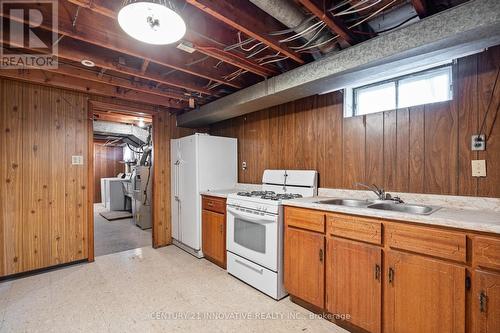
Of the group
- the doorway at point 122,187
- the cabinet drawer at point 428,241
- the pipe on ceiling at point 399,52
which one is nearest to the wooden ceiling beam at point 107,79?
the doorway at point 122,187

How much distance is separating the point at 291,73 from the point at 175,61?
1.19m

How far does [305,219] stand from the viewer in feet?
6.99

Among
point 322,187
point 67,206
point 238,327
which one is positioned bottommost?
point 238,327

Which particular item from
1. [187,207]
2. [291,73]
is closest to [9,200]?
[187,207]

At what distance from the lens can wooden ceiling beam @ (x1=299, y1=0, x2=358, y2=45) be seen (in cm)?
149

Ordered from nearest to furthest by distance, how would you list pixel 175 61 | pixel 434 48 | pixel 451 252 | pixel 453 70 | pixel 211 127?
1. pixel 451 252
2. pixel 434 48
3. pixel 453 70
4. pixel 175 61
5. pixel 211 127

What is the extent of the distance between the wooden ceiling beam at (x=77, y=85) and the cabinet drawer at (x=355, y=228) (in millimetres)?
3033

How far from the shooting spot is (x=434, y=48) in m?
1.59

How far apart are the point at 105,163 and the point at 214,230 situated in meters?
7.64

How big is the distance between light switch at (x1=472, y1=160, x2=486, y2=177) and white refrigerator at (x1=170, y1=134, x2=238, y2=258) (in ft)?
9.24

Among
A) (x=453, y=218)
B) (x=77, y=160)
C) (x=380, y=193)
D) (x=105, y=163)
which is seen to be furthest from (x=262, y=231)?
(x=105, y=163)

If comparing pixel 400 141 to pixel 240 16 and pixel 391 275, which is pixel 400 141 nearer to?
pixel 391 275

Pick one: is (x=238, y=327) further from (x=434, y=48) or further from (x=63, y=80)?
(x=63, y=80)

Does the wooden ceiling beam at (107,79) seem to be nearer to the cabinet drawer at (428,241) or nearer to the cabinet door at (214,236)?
the cabinet door at (214,236)
